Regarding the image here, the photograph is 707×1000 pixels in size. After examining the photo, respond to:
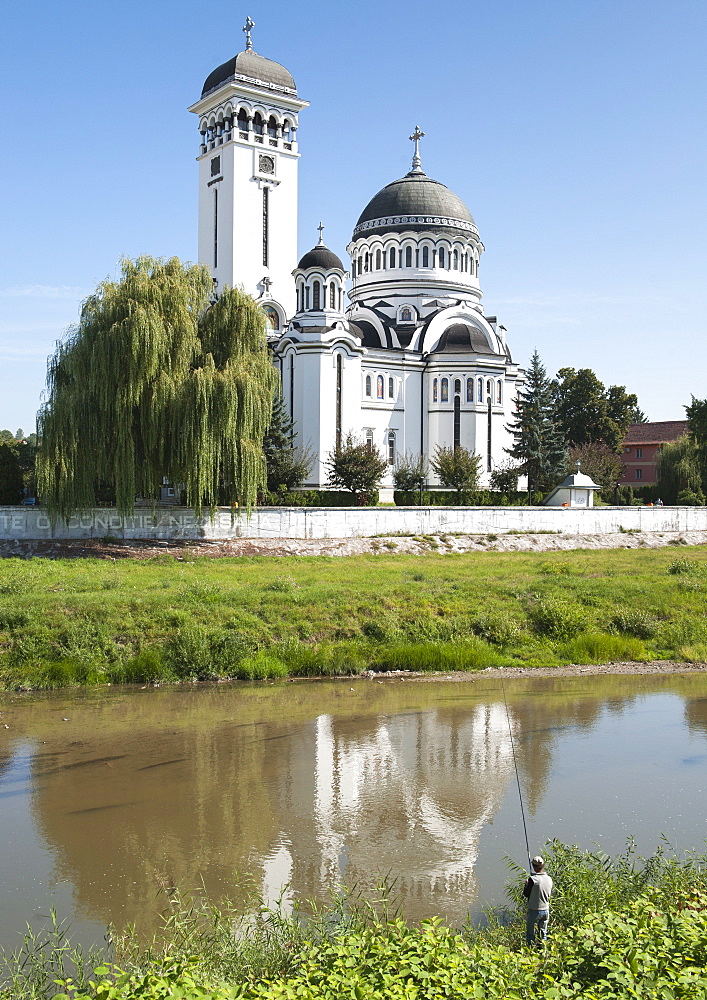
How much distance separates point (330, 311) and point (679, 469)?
19042 mm

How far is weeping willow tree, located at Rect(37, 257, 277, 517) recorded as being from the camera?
925 inches

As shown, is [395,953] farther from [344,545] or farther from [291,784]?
[344,545]

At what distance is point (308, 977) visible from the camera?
595 cm

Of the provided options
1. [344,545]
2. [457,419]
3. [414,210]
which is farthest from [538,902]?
[414,210]

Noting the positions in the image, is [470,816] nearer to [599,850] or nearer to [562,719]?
[599,850]

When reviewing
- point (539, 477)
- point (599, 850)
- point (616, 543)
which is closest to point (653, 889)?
point (599, 850)

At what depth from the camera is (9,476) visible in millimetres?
27047

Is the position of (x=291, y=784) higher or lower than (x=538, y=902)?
lower

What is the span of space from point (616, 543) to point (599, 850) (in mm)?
25134

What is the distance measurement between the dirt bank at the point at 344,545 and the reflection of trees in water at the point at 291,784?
9.12m

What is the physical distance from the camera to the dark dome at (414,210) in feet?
163

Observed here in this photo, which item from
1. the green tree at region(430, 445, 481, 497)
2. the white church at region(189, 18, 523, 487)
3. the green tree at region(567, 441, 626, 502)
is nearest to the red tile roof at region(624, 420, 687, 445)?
the green tree at region(567, 441, 626, 502)

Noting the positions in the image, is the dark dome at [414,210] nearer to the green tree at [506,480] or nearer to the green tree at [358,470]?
the green tree at [506,480]

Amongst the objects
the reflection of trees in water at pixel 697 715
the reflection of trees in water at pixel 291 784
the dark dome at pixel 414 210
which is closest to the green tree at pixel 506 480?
the dark dome at pixel 414 210
